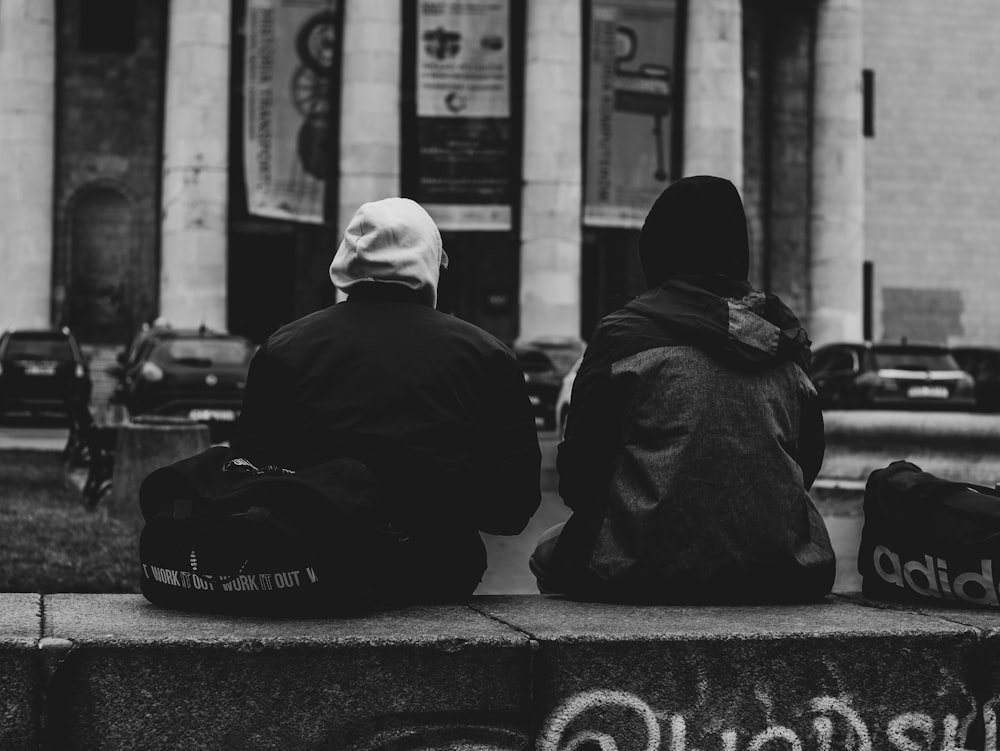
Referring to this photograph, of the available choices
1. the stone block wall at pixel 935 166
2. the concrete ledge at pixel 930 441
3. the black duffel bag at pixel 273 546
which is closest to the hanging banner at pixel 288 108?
the stone block wall at pixel 935 166

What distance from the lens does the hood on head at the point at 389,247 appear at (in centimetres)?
479

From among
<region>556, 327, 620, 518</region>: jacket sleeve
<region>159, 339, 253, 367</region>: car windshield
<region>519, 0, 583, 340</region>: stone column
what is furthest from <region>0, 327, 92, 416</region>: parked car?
<region>556, 327, 620, 518</region>: jacket sleeve

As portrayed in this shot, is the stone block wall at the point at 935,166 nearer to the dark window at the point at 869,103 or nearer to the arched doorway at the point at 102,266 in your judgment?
the dark window at the point at 869,103

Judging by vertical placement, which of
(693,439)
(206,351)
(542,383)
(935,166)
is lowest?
(542,383)

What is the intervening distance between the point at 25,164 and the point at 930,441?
995 inches

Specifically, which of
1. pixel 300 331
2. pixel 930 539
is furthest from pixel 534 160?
pixel 930 539

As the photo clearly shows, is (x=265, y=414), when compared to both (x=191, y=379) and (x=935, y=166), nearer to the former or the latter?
(x=191, y=379)

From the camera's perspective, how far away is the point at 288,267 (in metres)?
40.2

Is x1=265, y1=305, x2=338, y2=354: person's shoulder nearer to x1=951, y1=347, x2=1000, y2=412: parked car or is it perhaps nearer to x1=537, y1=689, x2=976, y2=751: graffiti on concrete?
x1=537, y1=689, x2=976, y2=751: graffiti on concrete

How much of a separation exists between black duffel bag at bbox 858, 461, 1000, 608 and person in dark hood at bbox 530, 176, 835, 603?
190 mm

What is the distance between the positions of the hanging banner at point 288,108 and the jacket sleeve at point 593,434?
2788 centimetres

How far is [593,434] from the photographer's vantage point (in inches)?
193

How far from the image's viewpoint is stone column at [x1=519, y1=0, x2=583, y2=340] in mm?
34219

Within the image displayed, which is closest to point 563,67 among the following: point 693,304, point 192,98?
point 192,98
